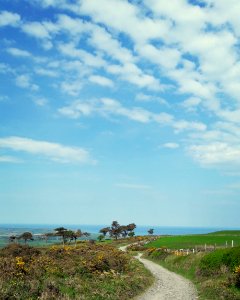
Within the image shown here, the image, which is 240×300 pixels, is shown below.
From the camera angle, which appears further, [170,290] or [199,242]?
[199,242]

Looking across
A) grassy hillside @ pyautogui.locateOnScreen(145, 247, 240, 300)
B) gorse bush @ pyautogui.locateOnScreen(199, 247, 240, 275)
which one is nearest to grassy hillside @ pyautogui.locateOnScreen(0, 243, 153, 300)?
grassy hillside @ pyautogui.locateOnScreen(145, 247, 240, 300)

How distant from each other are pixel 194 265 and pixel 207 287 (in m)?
11.2

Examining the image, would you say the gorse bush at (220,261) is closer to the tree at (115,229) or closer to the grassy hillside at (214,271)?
the grassy hillside at (214,271)

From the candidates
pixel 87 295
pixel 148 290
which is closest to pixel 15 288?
pixel 87 295

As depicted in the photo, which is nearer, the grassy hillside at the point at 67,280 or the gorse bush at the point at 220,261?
the grassy hillside at the point at 67,280

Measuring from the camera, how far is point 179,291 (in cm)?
2573

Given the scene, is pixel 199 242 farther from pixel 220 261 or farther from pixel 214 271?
pixel 214 271

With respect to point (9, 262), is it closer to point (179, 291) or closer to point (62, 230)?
point (179, 291)

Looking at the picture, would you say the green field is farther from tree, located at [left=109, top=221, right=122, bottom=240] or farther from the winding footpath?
tree, located at [left=109, top=221, right=122, bottom=240]

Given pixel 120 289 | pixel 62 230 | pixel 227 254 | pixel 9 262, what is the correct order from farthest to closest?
pixel 62 230, pixel 227 254, pixel 9 262, pixel 120 289

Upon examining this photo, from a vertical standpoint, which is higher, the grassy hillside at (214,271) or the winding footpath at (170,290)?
the grassy hillside at (214,271)

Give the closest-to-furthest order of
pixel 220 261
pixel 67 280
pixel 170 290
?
pixel 67 280 < pixel 170 290 < pixel 220 261

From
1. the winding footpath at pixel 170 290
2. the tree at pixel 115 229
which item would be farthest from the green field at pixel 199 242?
the tree at pixel 115 229

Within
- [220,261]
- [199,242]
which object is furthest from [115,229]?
[220,261]
